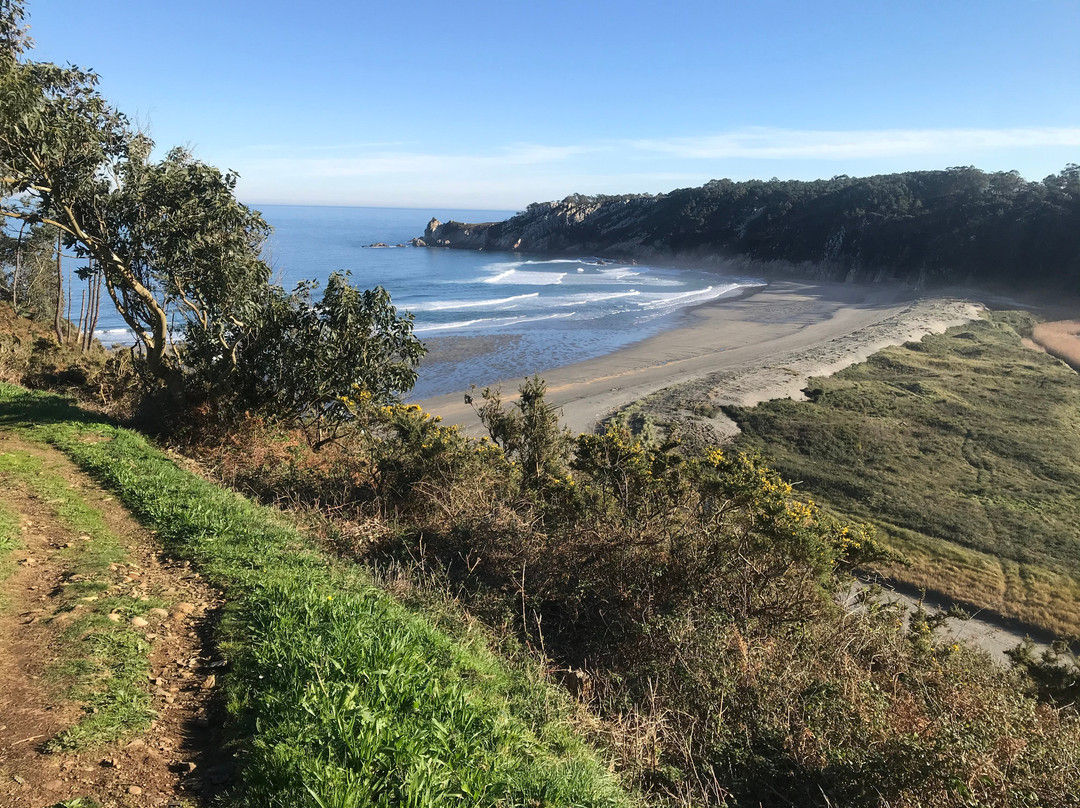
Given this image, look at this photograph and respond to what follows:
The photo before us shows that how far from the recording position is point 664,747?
463 cm

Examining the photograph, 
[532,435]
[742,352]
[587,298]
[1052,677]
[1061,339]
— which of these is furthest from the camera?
[587,298]

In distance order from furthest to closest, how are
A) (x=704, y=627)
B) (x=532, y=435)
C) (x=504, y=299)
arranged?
1. (x=504, y=299)
2. (x=532, y=435)
3. (x=704, y=627)

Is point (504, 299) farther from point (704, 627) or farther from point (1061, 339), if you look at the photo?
point (704, 627)

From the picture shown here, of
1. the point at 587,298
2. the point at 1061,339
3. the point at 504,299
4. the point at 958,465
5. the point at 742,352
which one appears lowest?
the point at 958,465

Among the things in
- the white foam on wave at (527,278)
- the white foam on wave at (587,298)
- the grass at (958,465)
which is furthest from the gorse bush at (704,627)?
A: the white foam on wave at (527,278)

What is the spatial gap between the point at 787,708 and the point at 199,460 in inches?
351

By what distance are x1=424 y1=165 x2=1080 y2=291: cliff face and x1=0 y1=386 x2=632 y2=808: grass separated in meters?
78.0

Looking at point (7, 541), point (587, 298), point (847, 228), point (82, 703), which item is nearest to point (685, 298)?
point (587, 298)

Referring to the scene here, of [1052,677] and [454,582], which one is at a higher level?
[454,582]

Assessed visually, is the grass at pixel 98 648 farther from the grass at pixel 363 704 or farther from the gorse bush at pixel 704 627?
the gorse bush at pixel 704 627

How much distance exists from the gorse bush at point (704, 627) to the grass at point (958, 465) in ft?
25.6

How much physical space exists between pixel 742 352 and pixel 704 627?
117 feet

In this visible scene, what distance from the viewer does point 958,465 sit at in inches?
865

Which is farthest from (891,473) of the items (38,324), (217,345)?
(38,324)
